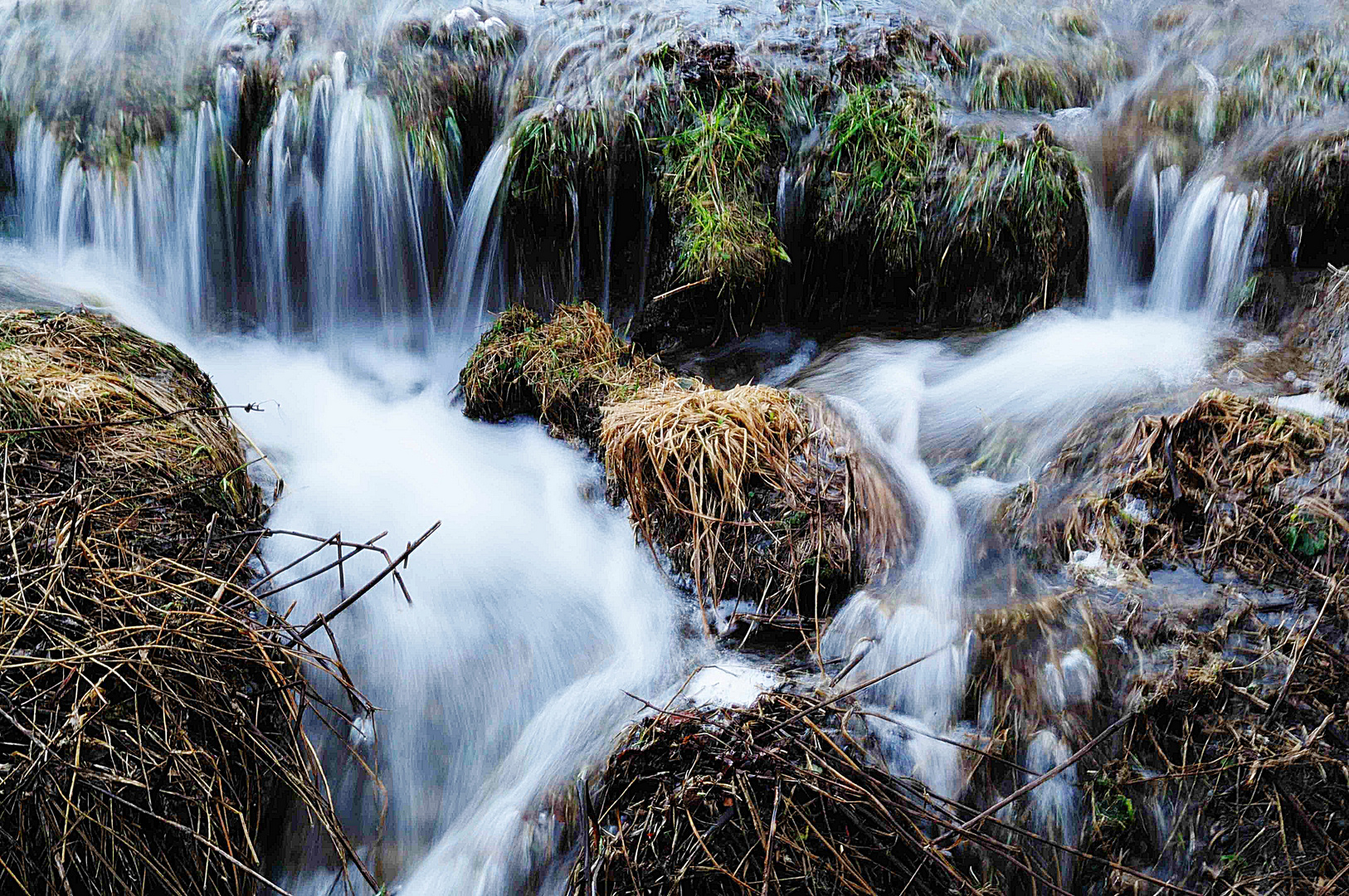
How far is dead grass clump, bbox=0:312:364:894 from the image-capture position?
79.5 inches

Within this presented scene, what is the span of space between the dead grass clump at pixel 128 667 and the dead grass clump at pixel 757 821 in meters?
0.88

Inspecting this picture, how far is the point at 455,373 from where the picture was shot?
4.87 m

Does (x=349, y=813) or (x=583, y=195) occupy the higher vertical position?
(x=583, y=195)

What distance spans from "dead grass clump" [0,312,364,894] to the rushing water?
14.0 inches

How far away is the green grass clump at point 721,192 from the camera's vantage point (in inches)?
173

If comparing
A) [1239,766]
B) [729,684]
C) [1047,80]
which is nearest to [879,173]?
[1047,80]

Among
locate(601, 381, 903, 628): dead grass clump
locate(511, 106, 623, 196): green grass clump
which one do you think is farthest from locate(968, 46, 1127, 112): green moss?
locate(601, 381, 903, 628): dead grass clump

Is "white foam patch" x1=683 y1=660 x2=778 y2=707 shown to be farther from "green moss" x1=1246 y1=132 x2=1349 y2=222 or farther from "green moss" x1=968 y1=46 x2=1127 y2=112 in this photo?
"green moss" x1=1246 y1=132 x2=1349 y2=222

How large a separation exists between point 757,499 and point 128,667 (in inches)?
79.8

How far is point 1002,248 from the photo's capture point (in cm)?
453

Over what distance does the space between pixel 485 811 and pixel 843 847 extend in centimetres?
115

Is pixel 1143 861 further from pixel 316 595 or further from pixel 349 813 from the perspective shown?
pixel 316 595

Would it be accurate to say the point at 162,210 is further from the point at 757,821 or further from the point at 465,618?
the point at 757,821

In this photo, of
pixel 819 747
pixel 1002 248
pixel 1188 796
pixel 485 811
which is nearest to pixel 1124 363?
pixel 1002 248
